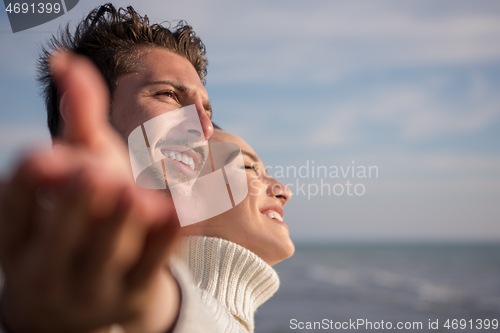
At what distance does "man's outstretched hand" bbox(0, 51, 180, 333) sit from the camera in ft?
1.58

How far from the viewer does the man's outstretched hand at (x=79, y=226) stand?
1.58 ft

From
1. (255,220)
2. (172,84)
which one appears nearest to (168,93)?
(172,84)

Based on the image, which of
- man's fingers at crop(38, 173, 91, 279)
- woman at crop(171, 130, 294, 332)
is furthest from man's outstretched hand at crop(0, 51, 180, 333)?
woman at crop(171, 130, 294, 332)

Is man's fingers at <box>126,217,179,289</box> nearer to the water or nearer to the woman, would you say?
the woman

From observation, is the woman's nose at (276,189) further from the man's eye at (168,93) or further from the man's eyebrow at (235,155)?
the man's eye at (168,93)

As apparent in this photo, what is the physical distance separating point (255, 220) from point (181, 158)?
653 millimetres

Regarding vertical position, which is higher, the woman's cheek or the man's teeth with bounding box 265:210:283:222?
the woman's cheek

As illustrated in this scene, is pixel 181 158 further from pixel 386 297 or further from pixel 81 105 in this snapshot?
pixel 386 297

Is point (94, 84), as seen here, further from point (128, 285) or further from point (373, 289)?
point (373, 289)

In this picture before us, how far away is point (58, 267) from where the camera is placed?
1.69ft

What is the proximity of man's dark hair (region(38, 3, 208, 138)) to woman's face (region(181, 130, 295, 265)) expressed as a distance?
0.73 metres

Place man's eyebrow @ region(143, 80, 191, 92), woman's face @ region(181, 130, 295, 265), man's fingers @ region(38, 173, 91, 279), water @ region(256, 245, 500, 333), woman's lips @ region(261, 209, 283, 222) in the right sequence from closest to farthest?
man's fingers @ region(38, 173, 91, 279), man's eyebrow @ region(143, 80, 191, 92), woman's face @ region(181, 130, 295, 265), woman's lips @ region(261, 209, 283, 222), water @ region(256, 245, 500, 333)

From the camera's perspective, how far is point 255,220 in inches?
100.0

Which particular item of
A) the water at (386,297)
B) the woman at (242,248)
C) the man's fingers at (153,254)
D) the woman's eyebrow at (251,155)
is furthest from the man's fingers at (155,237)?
the water at (386,297)
